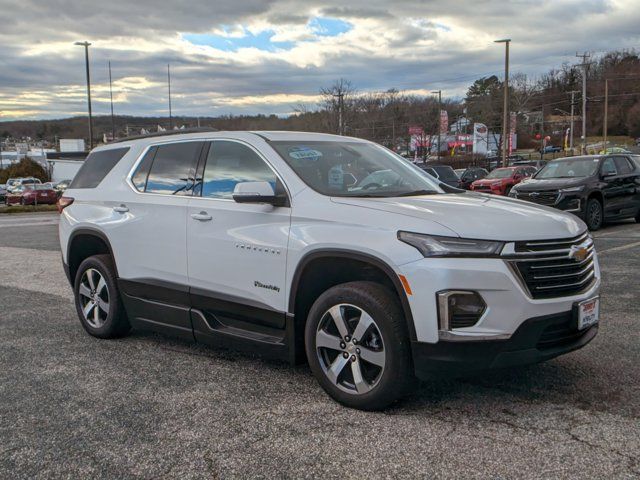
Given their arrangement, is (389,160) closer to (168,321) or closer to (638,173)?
(168,321)

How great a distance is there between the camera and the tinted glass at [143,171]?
17.0ft

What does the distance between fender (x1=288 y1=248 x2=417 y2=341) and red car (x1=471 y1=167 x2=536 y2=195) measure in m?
18.8

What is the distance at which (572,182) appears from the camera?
13180 mm

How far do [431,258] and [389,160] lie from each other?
184 cm

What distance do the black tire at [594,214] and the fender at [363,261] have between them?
10.7 meters

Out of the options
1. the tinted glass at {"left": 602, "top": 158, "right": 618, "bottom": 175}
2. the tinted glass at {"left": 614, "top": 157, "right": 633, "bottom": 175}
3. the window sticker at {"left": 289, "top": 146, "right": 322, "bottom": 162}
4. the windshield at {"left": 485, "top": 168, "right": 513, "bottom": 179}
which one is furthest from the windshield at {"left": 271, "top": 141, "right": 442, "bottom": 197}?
the windshield at {"left": 485, "top": 168, "right": 513, "bottom": 179}

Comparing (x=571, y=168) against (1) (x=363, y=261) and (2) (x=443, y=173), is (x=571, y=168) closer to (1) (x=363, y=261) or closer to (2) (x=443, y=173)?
(2) (x=443, y=173)

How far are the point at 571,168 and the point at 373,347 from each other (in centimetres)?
1192

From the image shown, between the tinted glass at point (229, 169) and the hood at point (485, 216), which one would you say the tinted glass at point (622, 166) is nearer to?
the hood at point (485, 216)

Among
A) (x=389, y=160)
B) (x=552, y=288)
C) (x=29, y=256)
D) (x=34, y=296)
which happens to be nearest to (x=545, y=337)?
(x=552, y=288)

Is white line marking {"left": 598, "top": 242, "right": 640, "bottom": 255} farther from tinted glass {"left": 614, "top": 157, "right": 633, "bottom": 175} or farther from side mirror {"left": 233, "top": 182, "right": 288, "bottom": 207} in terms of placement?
side mirror {"left": 233, "top": 182, "right": 288, "bottom": 207}

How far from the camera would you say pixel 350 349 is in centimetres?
368

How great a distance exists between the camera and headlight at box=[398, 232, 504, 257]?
3303 millimetres

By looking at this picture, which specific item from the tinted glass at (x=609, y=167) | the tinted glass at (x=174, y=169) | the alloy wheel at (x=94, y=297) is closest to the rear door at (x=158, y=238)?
the tinted glass at (x=174, y=169)
